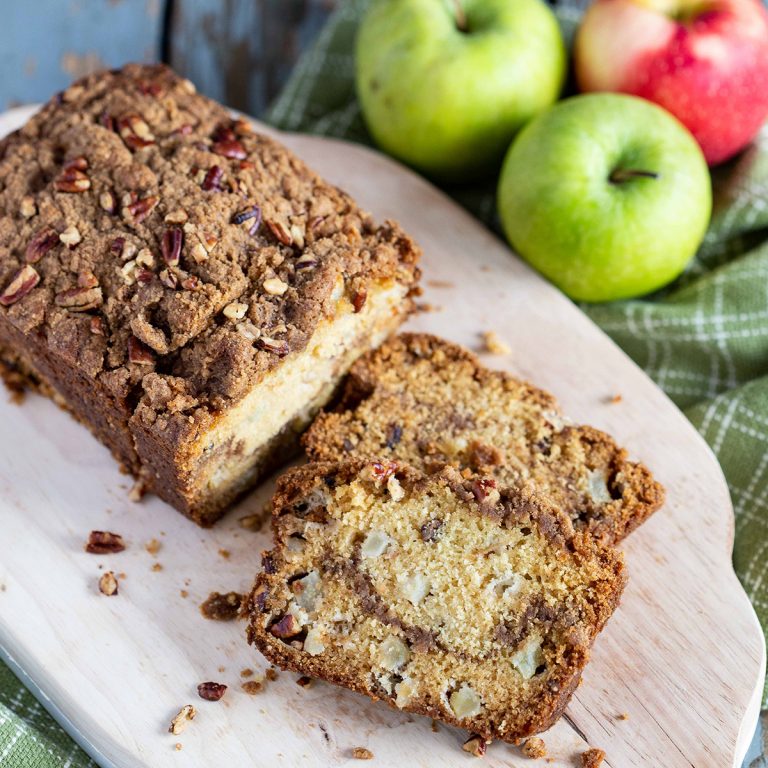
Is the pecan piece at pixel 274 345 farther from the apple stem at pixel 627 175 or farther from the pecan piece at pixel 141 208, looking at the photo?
the apple stem at pixel 627 175

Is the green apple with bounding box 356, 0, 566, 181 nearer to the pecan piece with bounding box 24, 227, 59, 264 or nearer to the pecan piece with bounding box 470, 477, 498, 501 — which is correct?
the pecan piece with bounding box 24, 227, 59, 264

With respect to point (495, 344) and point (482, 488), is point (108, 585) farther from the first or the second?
point (495, 344)

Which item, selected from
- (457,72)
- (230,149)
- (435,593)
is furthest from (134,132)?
(435,593)

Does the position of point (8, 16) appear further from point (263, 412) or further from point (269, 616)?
point (269, 616)

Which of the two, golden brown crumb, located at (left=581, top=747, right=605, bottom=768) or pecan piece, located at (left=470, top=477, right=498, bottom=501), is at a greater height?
pecan piece, located at (left=470, top=477, right=498, bottom=501)

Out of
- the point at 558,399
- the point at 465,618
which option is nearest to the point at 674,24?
the point at 558,399

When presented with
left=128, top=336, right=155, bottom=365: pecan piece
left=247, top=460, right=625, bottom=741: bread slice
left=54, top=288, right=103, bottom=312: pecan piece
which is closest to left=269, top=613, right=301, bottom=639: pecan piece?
left=247, top=460, right=625, bottom=741: bread slice

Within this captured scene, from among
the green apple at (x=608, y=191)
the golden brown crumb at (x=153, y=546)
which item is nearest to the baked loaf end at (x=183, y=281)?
the golden brown crumb at (x=153, y=546)
